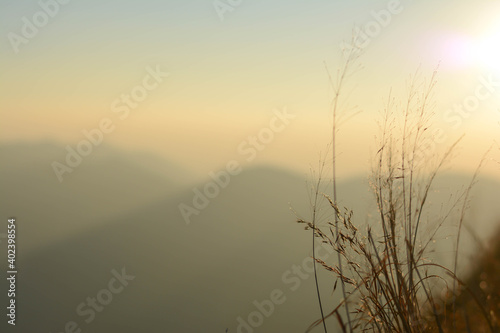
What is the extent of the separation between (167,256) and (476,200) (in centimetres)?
18615

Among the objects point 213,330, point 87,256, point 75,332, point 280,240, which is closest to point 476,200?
point 75,332

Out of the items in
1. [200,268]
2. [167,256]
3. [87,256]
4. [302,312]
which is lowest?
[302,312]

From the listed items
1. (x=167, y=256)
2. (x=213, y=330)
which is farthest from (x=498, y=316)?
(x=167, y=256)

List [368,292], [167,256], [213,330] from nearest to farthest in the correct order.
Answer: [368,292], [213,330], [167,256]

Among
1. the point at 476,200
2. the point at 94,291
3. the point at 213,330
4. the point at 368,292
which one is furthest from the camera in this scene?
the point at 94,291

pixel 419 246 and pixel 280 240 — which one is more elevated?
pixel 280 240

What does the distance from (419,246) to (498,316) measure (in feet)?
1.03

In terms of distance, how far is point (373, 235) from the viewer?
167 centimetres

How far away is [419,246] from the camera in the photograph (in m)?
1.61

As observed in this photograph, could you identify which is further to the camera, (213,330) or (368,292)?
(213,330)

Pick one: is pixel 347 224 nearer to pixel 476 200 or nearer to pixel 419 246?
pixel 419 246

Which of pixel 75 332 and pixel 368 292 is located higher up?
pixel 75 332

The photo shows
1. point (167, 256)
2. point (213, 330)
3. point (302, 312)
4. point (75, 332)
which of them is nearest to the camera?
point (75, 332)

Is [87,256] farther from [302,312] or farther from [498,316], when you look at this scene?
[498,316]
